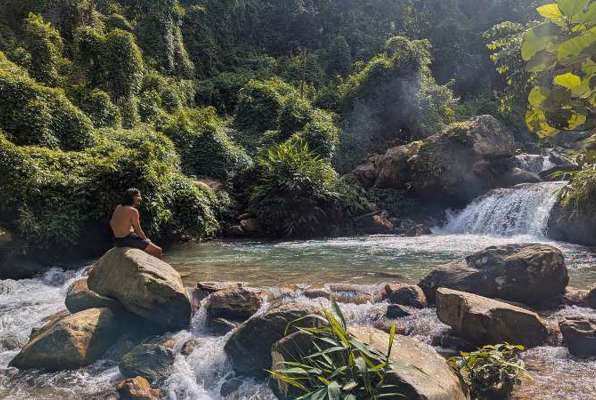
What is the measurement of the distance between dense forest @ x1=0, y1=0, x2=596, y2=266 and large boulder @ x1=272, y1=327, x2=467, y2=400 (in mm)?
2372

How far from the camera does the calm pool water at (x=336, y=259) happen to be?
31.3ft

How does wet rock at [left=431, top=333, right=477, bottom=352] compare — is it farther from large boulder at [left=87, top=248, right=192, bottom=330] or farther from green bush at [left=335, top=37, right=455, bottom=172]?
green bush at [left=335, top=37, right=455, bottom=172]

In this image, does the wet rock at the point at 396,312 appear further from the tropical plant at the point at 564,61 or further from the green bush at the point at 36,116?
the green bush at the point at 36,116

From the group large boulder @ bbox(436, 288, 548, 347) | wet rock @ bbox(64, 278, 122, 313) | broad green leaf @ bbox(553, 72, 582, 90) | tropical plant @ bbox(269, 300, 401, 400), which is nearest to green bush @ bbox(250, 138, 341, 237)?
wet rock @ bbox(64, 278, 122, 313)

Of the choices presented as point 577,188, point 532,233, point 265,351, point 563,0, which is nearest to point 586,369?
point 265,351

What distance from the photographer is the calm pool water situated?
31.3ft

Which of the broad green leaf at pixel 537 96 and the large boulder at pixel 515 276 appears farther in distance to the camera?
the large boulder at pixel 515 276

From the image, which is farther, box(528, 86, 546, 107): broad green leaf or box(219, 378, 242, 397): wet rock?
box(219, 378, 242, 397): wet rock

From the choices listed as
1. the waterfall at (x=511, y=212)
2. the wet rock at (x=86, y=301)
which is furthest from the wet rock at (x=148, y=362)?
the waterfall at (x=511, y=212)

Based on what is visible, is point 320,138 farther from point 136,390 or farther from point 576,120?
point 576,120

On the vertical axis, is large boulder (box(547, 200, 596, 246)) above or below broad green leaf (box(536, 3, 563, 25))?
below

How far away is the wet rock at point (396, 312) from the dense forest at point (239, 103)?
3.50 m

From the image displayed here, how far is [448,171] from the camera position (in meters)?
18.1

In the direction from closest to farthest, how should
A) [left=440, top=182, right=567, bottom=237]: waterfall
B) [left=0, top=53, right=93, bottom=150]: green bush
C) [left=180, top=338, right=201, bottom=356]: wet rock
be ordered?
[left=180, top=338, right=201, bottom=356]: wet rock
[left=0, top=53, right=93, bottom=150]: green bush
[left=440, top=182, right=567, bottom=237]: waterfall
